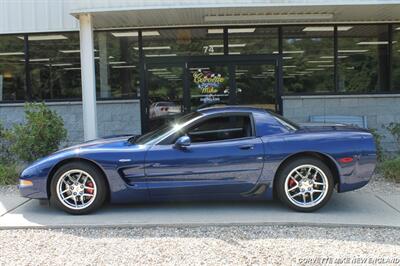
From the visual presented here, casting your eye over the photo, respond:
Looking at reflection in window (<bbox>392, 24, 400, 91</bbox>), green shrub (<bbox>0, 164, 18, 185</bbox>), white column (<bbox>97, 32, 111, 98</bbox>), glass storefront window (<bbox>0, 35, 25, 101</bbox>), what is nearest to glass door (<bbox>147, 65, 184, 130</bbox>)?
white column (<bbox>97, 32, 111, 98</bbox>)

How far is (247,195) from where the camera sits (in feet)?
19.2

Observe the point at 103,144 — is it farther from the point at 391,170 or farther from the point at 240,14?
the point at 391,170

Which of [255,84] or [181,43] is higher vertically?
[181,43]

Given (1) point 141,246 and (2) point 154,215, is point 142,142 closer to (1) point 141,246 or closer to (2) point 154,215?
(2) point 154,215

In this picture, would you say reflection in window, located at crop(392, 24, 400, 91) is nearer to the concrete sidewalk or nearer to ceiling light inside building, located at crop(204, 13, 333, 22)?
ceiling light inside building, located at crop(204, 13, 333, 22)

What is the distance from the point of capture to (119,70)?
1077cm

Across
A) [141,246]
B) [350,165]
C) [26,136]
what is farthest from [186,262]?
[26,136]

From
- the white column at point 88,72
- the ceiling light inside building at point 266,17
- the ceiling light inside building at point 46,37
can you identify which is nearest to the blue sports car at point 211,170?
the white column at point 88,72

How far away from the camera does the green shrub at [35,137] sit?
8094 millimetres

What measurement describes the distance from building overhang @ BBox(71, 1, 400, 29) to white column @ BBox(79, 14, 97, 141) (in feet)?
0.83

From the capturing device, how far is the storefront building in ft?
34.9

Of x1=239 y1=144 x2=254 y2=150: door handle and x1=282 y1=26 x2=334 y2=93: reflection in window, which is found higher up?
x1=282 y1=26 x2=334 y2=93: reflection in window

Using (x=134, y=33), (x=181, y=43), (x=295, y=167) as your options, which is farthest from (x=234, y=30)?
(x=295, y=167)

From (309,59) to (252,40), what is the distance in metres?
1.39
